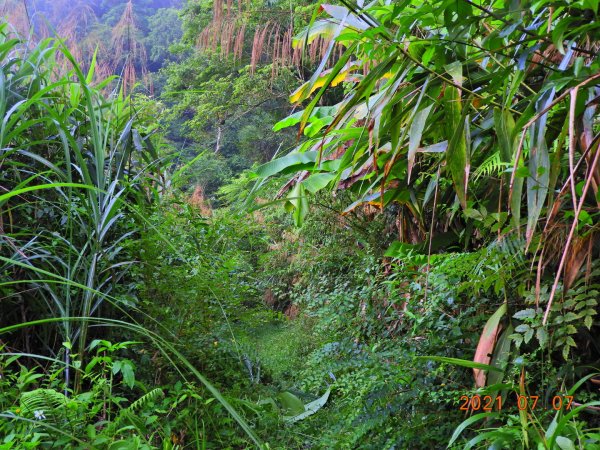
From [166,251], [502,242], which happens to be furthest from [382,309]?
[166,251]

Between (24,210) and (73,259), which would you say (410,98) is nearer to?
(73,259)

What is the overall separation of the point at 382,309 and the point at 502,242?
2.58 ft

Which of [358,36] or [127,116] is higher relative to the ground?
[358,36]

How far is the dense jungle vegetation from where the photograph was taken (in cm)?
110

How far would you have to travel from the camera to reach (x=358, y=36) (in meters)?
1.30

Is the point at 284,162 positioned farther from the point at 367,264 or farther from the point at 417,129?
the point at 417,129

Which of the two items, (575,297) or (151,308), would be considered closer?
(575,297)

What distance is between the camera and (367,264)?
7.40 ft

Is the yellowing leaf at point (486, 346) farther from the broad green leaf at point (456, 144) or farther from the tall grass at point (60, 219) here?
the tall grass at point (60, 219)

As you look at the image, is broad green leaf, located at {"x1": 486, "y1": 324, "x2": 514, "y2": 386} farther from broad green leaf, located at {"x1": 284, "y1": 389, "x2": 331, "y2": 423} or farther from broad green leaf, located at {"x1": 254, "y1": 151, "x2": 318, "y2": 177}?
→ broad green leaf, located at {"x1": 254, "y1": 151, "x2": 318, "y2": 177}

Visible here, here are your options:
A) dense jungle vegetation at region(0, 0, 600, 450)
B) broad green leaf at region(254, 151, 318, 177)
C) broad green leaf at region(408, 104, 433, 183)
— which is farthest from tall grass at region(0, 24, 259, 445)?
broad green leaf at region(408, 104, 433, 183)

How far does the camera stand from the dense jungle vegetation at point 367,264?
1.10 metres
